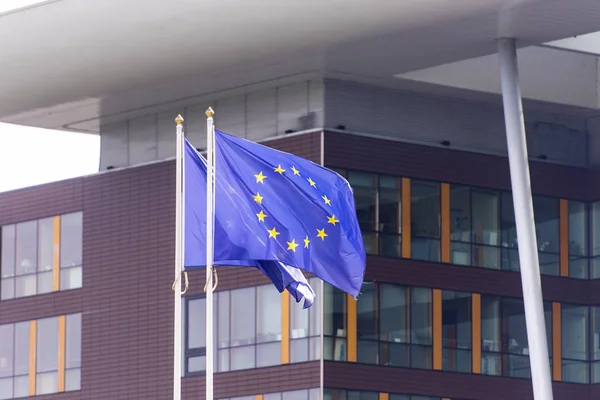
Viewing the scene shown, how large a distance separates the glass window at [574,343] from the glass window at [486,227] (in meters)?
2.48

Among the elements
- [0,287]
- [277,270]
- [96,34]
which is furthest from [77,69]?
[277,270]

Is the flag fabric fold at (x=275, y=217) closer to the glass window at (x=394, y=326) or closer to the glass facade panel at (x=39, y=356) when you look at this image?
the glass window at (x=394, y=326)

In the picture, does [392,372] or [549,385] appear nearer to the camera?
[549,385]

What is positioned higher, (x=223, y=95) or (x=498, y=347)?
(x=223, y=95)

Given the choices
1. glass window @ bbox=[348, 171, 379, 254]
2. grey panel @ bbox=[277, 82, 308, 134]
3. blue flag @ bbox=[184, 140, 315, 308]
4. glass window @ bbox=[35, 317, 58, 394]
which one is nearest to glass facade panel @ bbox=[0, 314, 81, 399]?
glass window @ bbox=[35, 317, 58, 394]

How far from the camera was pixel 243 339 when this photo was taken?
38.8 metres

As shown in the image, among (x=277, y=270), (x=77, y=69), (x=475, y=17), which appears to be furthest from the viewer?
(x=77, y=69)

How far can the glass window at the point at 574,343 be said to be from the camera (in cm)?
4184

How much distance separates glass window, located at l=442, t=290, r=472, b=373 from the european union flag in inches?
732

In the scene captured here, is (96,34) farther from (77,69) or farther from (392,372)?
(392,372)

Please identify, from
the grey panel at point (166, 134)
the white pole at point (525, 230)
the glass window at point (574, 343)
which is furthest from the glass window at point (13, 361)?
the white pole at point (525, 230)

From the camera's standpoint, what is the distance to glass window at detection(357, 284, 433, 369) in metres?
Answer: 38.4

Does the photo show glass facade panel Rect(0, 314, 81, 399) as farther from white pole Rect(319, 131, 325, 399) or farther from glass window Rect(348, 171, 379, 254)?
glass window Rect(348, 171, 379, 254)

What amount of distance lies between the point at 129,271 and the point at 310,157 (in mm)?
5849
